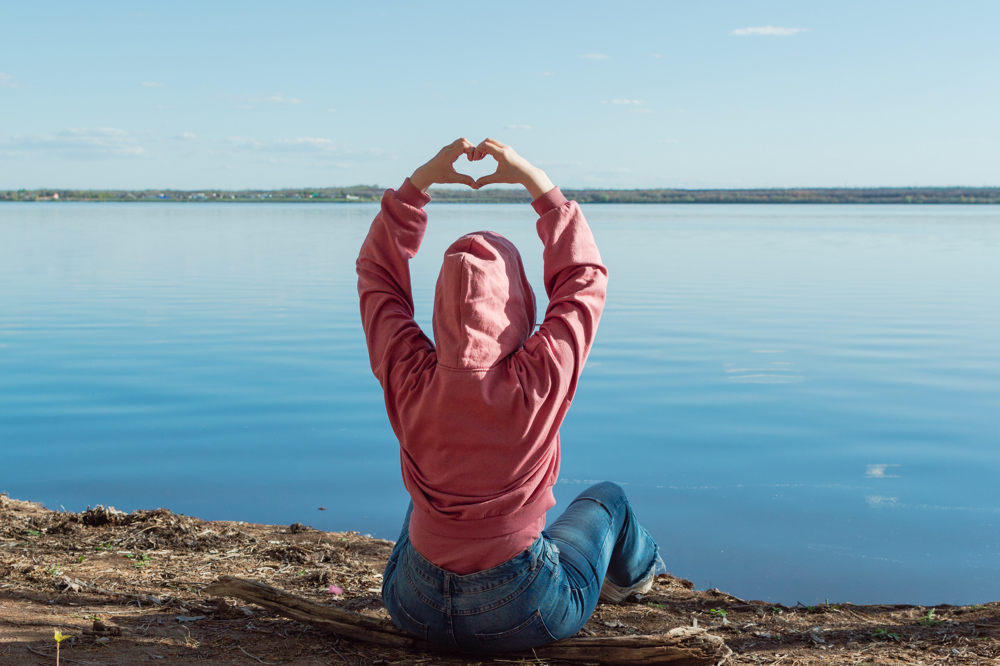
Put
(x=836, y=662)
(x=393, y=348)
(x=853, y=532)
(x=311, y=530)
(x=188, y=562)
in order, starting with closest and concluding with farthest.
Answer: (x=393, y=348)
(x=836, y=662)
(x=188, y=562)
(x=311, y=530)
(x=853, y=532)

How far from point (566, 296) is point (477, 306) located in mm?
299

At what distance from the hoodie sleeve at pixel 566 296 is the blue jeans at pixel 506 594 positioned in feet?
1.76

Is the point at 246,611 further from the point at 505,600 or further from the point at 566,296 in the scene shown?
the point at 566,296

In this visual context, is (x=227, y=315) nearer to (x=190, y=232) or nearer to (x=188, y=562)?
(x=188, y=562)

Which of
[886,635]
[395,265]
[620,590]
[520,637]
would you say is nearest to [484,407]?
[395,265]

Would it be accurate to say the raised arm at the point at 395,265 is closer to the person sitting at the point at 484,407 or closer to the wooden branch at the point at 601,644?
the person sitting at the point at 484,407

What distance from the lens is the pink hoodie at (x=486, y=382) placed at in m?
2.17

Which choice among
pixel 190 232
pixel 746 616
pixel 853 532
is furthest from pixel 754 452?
pixel 190 232

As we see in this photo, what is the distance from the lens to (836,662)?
9.15 feet

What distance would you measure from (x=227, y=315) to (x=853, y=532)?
972 centimetres

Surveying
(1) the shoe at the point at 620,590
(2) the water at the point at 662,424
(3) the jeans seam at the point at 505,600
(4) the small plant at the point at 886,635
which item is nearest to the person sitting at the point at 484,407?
(3) the jeans seam at the point at 505,600

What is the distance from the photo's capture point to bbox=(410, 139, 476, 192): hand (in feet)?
8.67

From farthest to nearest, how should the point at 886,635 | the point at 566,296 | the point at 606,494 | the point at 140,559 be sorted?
the point at 140,559 < the point at 886,635 < the point at 606,494 < the point at 566,296

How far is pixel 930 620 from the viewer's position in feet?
10.9
